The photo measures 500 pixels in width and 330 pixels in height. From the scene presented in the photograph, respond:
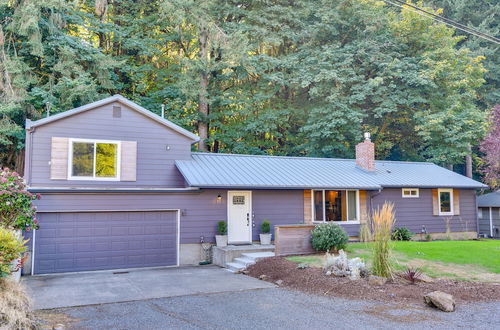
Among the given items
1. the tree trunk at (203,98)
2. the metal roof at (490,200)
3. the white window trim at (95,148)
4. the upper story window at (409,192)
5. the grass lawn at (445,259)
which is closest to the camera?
the grass lawn at (445,259)

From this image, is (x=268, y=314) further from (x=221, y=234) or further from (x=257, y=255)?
(x=221, y=234)

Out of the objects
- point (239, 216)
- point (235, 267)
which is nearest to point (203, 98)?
point (239, 216)

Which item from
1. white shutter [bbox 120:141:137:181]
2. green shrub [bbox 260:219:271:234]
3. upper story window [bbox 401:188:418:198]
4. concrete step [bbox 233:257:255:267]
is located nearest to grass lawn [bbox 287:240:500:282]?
concrete step [bbox 233:257:255:267]

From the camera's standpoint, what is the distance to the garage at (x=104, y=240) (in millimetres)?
10469

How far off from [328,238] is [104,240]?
647cm

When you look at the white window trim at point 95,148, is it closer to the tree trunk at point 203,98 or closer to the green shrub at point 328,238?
the green shrub at point 328,238

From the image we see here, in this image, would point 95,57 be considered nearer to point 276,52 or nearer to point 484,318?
point 276,52

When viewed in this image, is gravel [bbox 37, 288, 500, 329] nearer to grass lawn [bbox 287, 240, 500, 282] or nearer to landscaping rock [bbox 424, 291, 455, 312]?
landscaping rock [bbox 424, 291, 455, 312]

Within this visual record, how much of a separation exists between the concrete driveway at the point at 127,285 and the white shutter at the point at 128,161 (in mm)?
2988

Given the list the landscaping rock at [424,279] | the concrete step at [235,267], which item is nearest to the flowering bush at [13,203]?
the concrete step at [235,267]

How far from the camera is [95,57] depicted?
17.0 meters

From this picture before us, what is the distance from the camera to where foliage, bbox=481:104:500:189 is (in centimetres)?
1973

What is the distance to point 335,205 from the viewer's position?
14.5 meters

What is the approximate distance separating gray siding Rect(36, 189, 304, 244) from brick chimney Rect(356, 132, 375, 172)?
4.14 meters
